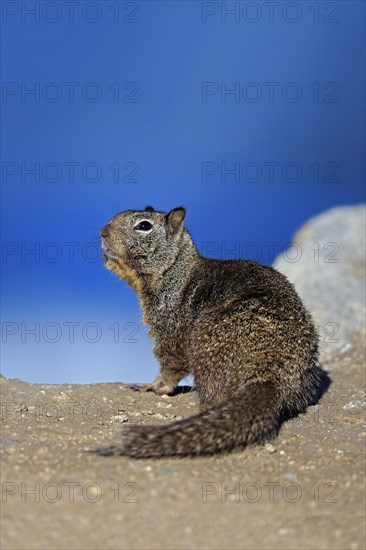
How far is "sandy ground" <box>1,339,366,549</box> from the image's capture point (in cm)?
627

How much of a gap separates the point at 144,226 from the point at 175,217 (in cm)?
50

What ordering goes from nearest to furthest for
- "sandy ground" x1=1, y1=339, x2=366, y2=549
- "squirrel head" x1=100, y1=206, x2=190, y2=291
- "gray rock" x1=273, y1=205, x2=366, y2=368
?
"sandy ground" x1=1, y1=339, x2=366, y2=549, "squirrel head" x1=100, y1=206, x2=190, y2=291, "gray rock" x1=273, y1=205, x2=366, y2=368

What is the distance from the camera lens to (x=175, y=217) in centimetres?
1138

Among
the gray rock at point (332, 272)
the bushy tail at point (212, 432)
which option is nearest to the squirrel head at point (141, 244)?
the bushy tail at point (212, 432)

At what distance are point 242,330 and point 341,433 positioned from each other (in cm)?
176

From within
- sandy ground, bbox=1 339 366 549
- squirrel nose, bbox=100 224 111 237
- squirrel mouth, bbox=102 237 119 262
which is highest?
squirrel nose, bbox=100 224 111 237

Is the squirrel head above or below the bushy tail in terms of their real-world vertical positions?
above

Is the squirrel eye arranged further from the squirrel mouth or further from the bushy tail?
the bushy tail

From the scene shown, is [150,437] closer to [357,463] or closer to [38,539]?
[38,539]

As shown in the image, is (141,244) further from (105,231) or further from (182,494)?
(182,494)

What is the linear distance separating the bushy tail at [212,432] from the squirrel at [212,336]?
0.01 m

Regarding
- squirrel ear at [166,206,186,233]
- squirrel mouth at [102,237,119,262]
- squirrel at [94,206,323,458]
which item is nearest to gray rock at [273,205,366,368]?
squirrel at [94,206,323,458]

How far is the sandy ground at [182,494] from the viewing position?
627 cm

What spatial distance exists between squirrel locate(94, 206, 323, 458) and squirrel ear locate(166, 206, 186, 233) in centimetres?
2
